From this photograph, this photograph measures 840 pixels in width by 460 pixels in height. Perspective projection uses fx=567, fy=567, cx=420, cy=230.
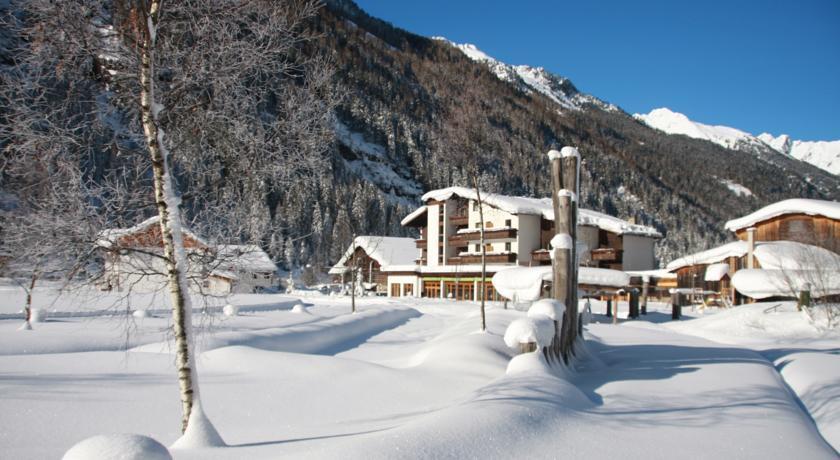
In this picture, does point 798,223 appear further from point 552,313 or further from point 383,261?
point 383,261

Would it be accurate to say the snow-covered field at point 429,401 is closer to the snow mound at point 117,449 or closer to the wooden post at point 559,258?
the wooden post at point 559,258

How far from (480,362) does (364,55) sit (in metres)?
163

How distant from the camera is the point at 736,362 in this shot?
1189 centimetres

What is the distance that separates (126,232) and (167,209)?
50 centimetres

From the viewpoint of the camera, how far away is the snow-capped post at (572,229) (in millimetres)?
12266

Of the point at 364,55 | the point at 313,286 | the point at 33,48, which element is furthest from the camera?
the point at 364,55

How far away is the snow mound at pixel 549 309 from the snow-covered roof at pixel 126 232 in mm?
6326

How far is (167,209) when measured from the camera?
5.95 meters

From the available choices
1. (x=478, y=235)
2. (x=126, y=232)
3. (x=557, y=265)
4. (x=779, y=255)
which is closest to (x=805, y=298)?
(x=779, y=255)

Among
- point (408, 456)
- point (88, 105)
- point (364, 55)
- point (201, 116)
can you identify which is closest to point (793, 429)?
point (408, 456)

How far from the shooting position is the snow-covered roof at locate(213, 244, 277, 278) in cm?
623

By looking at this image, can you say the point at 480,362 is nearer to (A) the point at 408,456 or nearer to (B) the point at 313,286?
(A) the point at 408,456

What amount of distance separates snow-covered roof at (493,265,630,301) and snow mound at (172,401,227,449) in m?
20.9

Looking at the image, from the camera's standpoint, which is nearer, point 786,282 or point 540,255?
point 786,282
